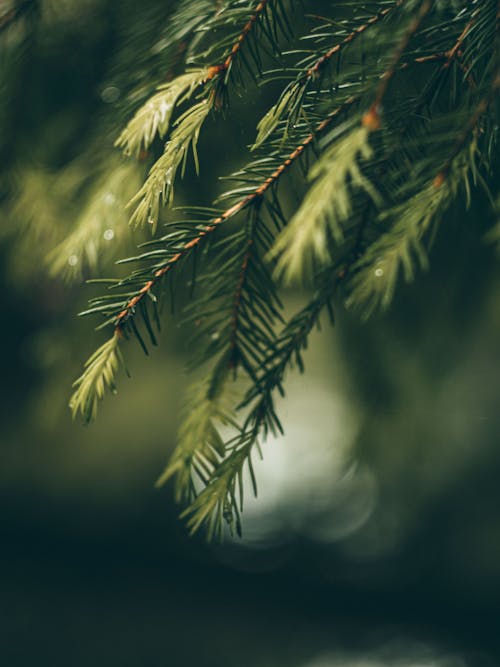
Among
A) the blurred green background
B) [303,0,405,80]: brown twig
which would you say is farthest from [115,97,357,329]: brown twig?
the blurred green background

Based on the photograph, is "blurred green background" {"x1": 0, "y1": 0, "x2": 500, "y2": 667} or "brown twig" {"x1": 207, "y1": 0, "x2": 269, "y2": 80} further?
"blurred green background" {"x1": 0, "y1": 0, "x2": 500, "y2": 667}

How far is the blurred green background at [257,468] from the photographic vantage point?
0.98 meters

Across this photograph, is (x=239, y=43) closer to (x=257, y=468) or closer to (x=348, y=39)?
(x=348, y=39)

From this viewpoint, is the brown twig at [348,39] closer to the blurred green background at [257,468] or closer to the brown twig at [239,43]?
the brown twig at [239,43]

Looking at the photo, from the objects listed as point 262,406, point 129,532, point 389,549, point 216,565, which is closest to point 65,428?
point 129,532

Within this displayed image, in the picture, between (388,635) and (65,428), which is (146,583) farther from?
(388,635)

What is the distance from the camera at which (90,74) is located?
100cm

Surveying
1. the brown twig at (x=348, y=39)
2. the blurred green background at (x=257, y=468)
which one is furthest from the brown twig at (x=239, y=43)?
the blurred green background at (x=257, y=468)

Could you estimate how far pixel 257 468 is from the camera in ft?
10.4

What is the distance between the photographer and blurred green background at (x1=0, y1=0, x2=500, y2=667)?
3.21 ft

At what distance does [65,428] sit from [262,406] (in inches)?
104

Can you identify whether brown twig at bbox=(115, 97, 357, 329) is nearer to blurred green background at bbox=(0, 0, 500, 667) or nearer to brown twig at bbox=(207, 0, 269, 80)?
brown twig at bbox=(207, 0, 269, 80)

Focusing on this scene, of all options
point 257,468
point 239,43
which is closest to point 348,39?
point 239,43

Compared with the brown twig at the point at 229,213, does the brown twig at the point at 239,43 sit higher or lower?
higher
